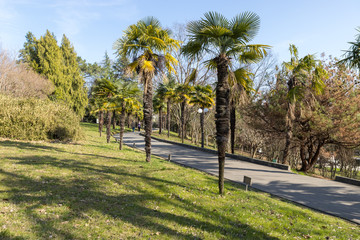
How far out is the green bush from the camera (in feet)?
52.3

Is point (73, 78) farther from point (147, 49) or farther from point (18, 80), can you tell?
point (147, 49)

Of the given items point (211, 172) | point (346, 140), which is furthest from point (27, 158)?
point (346, 140)

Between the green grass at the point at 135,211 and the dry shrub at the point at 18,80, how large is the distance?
27.6m

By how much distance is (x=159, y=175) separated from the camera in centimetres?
934

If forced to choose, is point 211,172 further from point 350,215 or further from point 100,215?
point 100,215

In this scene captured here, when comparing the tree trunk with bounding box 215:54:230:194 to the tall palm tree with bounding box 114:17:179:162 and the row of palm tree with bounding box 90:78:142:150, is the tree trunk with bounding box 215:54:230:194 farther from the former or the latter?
the row of palm tree with bounding box 90:78:142:150

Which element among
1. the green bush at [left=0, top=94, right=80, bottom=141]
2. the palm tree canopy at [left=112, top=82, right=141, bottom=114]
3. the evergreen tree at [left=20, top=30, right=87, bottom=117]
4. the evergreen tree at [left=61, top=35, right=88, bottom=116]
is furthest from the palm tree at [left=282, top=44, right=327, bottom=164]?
the evergreen tree at [left=61, top=35, right=88, bottom=116]

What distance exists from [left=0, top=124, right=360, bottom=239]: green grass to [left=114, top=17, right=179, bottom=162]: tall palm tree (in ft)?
16.6

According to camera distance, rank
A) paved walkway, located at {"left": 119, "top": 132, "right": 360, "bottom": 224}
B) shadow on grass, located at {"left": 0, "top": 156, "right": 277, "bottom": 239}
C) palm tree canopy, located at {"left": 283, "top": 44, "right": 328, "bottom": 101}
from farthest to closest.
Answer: palm tree canopy, located at {"left": 283, "top": 44, "right": 328, "bottom": 101}, paved walkway, located at {"left": 119, "top": 132, "right": 360, "bottom": 224}, shadow on grass, located at {"left": 0, "top": 156, "right": 277, "bottom": 239}

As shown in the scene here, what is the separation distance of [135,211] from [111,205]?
2.40 ft

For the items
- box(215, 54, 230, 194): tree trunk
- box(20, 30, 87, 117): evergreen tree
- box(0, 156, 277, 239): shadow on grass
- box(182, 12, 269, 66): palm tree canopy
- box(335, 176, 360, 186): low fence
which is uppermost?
box(20, 30, 87, 117): evergreen tree

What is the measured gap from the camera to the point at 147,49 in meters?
11.9

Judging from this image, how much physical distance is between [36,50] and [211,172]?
42.0m

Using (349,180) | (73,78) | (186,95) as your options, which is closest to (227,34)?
(349,180)
